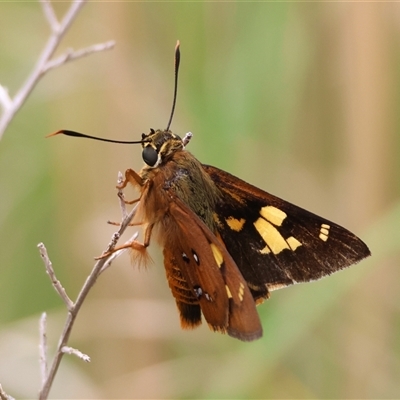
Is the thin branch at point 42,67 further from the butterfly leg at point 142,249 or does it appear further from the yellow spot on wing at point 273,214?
the yellow spot on wing at point 273,214

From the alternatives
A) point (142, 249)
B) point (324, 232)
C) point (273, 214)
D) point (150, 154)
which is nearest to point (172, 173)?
point (150, 154)

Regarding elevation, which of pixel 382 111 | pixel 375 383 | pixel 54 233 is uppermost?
pixel 382 111

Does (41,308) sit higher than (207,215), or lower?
lower

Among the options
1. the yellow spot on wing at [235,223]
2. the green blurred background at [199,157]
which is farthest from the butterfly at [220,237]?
the green blurred background at [199,157]

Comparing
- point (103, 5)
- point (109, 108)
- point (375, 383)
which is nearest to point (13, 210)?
point (109, 108)

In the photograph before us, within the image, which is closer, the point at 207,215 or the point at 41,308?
the point at 207,215

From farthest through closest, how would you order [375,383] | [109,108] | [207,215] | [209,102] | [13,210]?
[109,108], [13,210], [375,383], [209,102], [207,215]

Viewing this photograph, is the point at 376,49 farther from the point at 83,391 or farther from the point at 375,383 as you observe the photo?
the point at 83,391
